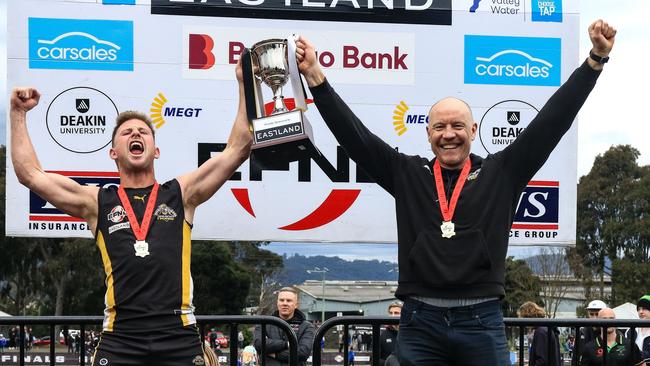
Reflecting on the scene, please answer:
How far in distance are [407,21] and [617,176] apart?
60466 mm

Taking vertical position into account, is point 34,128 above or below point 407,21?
below

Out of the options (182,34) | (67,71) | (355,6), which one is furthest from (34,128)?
(355,6)

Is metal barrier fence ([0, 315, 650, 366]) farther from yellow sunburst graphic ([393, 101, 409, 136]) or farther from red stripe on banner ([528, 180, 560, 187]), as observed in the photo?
yellow sunburst graphic ([393, 101, 409, 136])

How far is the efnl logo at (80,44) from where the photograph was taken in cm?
759

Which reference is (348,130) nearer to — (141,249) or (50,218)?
(141,249)

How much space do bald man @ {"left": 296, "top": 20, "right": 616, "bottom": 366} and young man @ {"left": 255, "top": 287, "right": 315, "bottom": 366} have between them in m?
2.94

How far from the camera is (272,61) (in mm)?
5070

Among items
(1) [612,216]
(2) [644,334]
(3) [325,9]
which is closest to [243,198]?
(3) [325,9]

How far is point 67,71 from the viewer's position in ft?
25.0

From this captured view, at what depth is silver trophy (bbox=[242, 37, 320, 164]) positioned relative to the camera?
465cm

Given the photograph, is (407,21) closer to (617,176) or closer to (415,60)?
(415,60)

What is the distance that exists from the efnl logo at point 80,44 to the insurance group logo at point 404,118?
224 centimetres

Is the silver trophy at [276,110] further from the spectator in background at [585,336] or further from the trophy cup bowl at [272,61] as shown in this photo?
the spectator in background at [585,336]

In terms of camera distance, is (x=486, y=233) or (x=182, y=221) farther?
(x=182, y=221)
